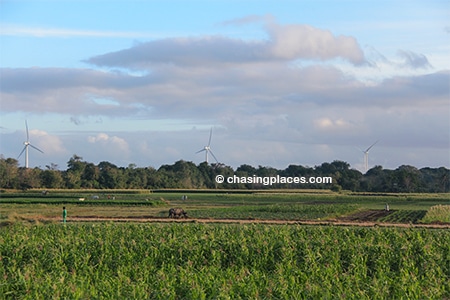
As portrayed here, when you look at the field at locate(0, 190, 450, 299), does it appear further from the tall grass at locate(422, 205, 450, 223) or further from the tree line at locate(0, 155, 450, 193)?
the tree line at locate(0, 155, 450, 193)

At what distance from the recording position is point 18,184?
15100 cm

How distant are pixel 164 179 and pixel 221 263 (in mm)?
133082

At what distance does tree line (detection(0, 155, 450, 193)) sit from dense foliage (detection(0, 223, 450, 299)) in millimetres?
112948

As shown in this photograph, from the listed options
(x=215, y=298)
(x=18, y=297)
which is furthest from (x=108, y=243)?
(x=215, y=298)

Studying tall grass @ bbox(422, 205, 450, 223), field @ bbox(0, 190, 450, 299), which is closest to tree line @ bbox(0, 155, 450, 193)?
tall grass @ bbox(422, 205, 450, 223)

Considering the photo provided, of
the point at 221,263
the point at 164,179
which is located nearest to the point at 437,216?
the point at 221,263

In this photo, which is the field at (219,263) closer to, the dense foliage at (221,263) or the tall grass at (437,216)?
the dense foliage at (221,263)

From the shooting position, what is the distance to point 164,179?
546 ft

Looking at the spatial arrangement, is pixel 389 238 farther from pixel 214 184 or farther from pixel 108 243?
pixel 214 184

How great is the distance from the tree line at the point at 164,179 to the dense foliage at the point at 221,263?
371 ft

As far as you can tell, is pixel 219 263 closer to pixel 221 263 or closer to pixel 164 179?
pixel 221 263

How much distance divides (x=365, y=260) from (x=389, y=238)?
585cm

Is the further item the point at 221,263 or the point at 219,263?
the point at 221,263

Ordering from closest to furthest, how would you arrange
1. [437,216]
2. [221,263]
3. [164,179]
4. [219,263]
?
[219,263], [221,263], [437,216], [164,179]
